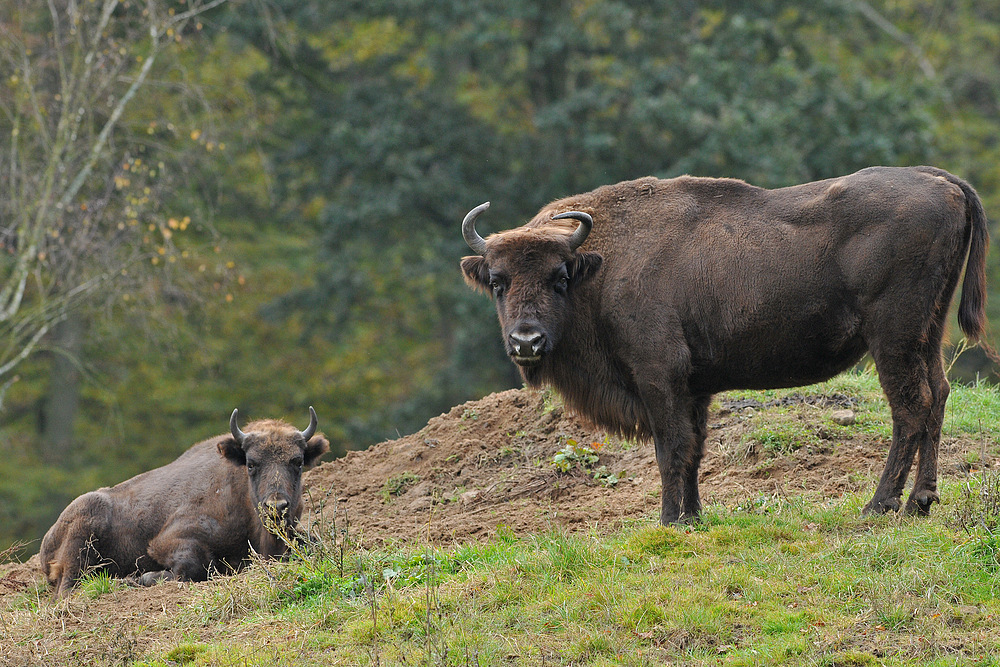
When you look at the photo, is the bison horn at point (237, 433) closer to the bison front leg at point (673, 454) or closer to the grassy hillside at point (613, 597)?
the grassy hillside at point (613, 597)

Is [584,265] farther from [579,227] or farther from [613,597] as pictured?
[613,597]

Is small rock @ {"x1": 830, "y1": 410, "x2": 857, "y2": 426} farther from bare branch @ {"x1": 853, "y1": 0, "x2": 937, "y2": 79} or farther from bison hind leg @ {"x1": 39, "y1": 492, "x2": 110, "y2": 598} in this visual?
bare branch @ {"x1": 853, "y1": 0, "x2": 937, "y2": 79}

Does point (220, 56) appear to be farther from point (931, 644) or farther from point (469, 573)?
point (931, 644)

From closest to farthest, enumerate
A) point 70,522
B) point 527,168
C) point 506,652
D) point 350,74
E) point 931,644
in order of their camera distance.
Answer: point 931,644
point 506,652
point 70,522
point 527,168
point 350,74

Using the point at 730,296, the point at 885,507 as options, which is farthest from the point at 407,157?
the point at 885,507

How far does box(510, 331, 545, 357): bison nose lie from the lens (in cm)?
822

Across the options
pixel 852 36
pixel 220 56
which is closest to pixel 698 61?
pixel 852 36

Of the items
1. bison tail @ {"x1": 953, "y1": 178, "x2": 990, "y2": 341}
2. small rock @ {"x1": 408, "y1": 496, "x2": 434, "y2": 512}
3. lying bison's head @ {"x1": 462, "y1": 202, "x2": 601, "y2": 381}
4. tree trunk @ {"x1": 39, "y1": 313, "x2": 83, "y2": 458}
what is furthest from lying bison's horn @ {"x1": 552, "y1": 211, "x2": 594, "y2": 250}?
tree trunk @ {"x1": 39, "y1": 313, "x2": 83, "y2": 458}

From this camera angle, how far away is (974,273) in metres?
7.96

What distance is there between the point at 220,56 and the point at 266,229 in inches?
215

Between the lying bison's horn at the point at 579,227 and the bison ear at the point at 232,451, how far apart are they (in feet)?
12.4

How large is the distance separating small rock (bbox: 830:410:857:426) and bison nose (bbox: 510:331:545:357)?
379cm

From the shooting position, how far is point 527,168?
86.2 ft

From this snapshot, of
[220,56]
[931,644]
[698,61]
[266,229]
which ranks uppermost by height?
[220,56]
